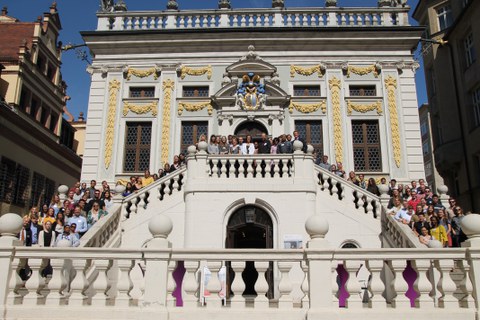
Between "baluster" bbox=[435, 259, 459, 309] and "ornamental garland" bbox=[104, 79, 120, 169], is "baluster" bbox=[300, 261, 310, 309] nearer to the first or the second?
"baluster" bbox=[435, 259, 459, 309]

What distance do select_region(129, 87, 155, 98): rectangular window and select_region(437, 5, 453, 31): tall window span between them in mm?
22019

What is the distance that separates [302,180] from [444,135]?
2063 centimetres

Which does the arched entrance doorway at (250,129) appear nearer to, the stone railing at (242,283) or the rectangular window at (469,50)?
the stone railing at (242,283)

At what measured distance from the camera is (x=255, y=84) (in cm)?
1970

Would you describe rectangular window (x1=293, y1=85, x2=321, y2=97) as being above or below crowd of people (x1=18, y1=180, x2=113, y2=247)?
above

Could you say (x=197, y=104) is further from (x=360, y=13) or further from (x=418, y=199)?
(x=418, y=199)

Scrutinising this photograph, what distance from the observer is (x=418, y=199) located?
13117 mm

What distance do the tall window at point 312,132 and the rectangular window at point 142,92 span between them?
7.26 m

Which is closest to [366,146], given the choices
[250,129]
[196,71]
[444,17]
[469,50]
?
[250,129]

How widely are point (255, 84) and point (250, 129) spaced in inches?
84.2

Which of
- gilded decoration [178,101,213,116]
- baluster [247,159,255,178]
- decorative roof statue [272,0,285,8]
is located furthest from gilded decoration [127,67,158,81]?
baluster [247,159,255,178]

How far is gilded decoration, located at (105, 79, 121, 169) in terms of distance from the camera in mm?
19473

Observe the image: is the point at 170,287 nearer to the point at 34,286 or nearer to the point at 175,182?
the point at 34,286

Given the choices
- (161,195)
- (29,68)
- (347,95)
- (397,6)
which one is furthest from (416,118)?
(29,68)
